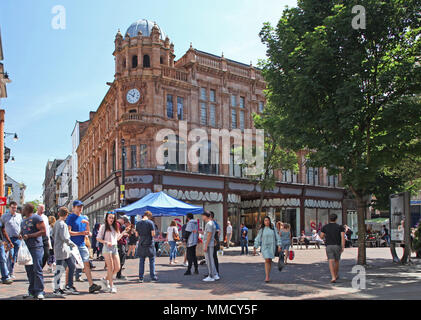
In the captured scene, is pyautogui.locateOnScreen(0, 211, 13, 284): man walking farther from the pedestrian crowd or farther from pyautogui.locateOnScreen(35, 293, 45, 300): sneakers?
pyautogui.locateOnScreen(35, 293, 45, 300): sneakers

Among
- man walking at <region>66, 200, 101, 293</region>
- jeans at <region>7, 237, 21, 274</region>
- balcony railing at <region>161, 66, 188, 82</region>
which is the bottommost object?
jeans at <region>7, 237, 21, 274</region>

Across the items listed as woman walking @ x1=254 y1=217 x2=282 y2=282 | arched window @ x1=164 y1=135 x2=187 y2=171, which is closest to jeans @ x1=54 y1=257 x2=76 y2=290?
woman walking @ x1=254 y1=217 x2=282 y2=282

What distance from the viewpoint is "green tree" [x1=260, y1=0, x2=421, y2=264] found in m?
14.6

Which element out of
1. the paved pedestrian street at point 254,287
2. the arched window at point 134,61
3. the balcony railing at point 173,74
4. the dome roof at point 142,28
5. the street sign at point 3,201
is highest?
the dome roof at point 142,28

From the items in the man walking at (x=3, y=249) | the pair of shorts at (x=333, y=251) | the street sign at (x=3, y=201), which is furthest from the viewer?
the street sign at (x=3, y=201)

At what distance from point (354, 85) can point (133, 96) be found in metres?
20.8

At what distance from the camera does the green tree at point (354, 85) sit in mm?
14648

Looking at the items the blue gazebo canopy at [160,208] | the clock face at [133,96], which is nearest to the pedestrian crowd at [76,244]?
the blue gazebo canopy at [160,208]

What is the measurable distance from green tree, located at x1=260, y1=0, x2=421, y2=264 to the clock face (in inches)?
670

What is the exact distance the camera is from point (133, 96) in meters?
32.2

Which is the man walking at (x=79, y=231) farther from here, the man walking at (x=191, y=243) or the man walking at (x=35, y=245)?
the man walking at (x=191, y=243)

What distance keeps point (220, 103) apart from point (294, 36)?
19859mm

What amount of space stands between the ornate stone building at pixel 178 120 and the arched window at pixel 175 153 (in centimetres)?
8

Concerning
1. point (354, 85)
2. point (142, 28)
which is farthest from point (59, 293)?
point (142, 28)
